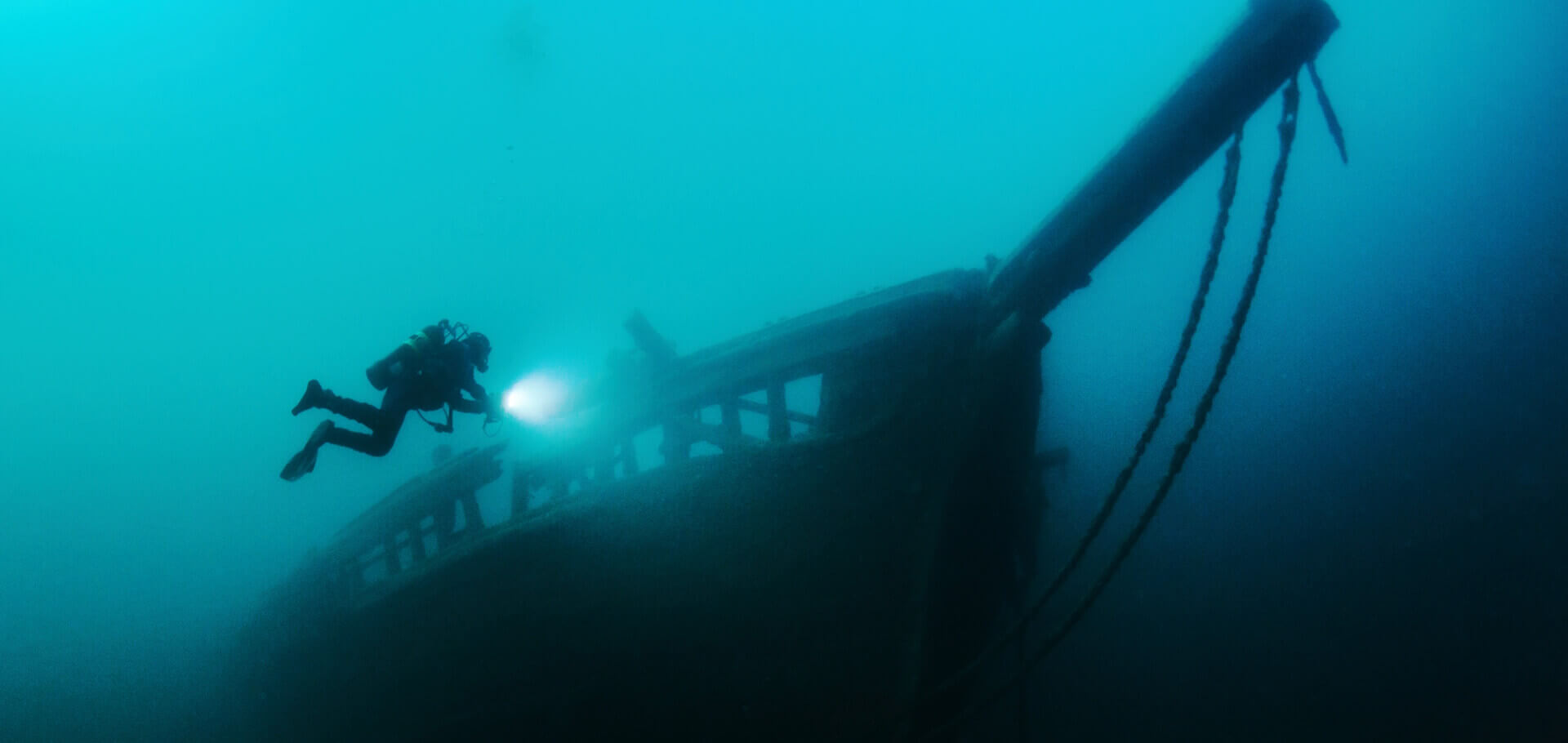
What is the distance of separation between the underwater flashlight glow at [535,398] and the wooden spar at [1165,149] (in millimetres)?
3500

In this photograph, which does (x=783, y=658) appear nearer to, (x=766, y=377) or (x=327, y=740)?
(x=766, y=377)

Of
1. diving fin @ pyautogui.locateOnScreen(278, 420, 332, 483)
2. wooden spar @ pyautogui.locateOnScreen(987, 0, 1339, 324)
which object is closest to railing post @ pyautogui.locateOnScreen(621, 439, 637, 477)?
diving fin @ pyautogui.locateOnScreen(278, 420, 332, 483)

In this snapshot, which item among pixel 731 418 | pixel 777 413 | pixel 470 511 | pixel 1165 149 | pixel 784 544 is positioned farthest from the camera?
pixel 470 511

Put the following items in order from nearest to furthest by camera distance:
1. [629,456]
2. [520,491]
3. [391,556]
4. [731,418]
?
1. [731,418]
2. [520,491]
3. [629,456]
4. [391,556]

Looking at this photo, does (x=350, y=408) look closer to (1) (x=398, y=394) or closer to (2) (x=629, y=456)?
(1) (x=398, y=394)

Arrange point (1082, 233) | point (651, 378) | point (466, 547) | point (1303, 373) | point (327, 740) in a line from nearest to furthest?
point (1082, 233) < point (466, 547) < point (651, 378) < point (327, 740) < point (1303, 373)

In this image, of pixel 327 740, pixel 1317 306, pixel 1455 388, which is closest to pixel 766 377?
pixel 327 740

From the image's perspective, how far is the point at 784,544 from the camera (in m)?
4.09

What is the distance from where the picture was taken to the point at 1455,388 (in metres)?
20.9

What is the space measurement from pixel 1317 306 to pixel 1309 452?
14812 millimetres

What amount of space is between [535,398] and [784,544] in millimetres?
2597

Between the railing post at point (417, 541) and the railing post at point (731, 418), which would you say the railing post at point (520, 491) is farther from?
the railing post at point (417, 541)

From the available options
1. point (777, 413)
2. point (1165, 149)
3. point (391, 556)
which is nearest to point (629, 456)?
point (777, 413)

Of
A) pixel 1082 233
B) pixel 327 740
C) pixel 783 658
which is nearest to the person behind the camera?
pixel 1082 233
